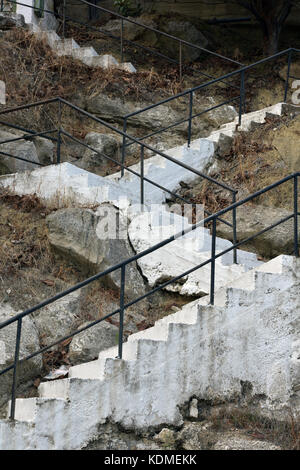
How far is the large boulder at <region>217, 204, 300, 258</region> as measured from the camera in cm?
1191

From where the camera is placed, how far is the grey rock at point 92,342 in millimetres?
9953

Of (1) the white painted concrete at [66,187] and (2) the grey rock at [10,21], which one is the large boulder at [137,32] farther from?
(1) the white painted concrete at [66,187]

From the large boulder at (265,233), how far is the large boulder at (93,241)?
1.55m

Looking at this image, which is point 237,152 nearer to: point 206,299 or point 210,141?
point 210,141

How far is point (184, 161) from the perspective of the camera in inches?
559

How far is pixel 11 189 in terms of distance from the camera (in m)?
12.7

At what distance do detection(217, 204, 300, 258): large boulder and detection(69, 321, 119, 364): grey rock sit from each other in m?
2.76

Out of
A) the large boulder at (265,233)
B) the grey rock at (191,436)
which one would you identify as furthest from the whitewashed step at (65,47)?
the grey rock at (191,436)

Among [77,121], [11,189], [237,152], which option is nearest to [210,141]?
[237,152]

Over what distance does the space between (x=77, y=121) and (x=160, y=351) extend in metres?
7.64

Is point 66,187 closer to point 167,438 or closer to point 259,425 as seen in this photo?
point 167,438

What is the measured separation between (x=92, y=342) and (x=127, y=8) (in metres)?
12.4

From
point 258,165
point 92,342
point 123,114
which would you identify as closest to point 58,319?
point 92,342

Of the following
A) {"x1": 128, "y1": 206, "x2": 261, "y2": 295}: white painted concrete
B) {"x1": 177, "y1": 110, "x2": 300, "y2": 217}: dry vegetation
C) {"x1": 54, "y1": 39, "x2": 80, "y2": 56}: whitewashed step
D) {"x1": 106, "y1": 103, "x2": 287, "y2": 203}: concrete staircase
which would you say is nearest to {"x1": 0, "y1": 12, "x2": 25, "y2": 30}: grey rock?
{"x1": 54, "y1": 39, "x2": 80, "y2": 56}: whitewashed step
